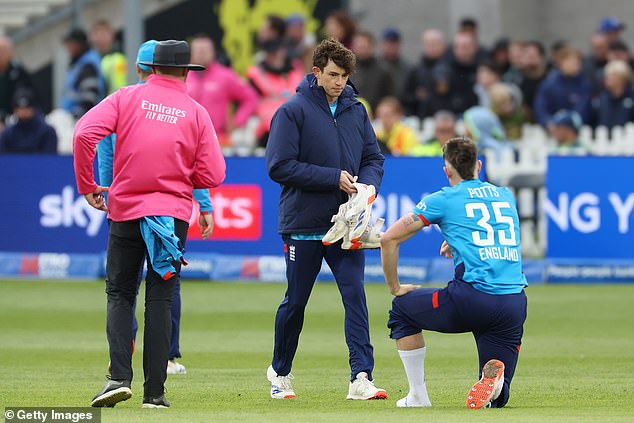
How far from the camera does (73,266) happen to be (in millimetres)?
20031

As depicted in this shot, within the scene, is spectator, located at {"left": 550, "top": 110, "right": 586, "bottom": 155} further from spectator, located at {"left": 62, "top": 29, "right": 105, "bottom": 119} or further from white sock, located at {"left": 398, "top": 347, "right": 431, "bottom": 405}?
white sock, located at {"left": 398, "top": 347, "right": 431, "bottom": 405}

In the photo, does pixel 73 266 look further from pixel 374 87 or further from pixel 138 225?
pixel 138 225

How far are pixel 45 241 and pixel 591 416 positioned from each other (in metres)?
12.5

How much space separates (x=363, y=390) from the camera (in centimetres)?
999

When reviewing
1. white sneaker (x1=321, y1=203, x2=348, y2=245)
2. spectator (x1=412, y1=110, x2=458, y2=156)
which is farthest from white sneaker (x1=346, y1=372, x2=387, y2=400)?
spectator (x1=412, y1=110, x2=458, y2=156)

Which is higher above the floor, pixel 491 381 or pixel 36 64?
pixel 36 64

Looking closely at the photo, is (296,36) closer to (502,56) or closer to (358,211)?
(502,56)

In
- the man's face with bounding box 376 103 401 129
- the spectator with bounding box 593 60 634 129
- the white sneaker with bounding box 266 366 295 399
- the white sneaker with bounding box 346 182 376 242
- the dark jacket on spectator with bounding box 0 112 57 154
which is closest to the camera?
the white sneaker with bounding box 346 182 376 242

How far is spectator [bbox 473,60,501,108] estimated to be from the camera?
2331 centimetres

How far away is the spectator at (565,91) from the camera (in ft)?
75.2

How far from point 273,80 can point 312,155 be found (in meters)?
12.3

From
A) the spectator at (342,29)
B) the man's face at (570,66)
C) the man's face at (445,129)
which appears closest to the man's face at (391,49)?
the spectator at (342,29)

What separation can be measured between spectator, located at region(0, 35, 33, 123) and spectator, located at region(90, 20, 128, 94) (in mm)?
1264

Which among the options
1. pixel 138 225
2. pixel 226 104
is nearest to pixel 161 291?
pixel 138 225
